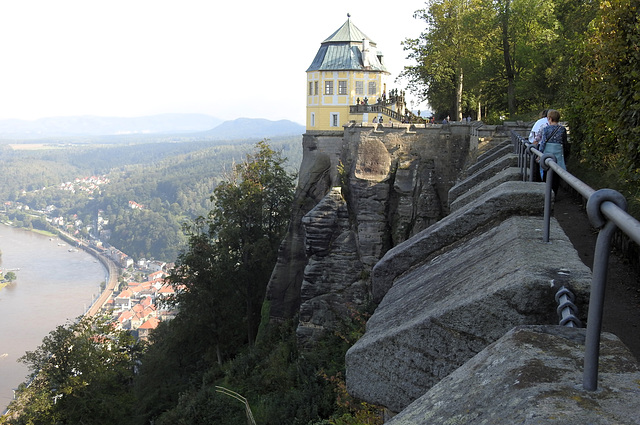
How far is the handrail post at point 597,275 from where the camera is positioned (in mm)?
1775

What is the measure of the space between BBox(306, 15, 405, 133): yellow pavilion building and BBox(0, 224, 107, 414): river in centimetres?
3790

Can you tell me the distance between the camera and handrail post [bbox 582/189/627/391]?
1775 mm

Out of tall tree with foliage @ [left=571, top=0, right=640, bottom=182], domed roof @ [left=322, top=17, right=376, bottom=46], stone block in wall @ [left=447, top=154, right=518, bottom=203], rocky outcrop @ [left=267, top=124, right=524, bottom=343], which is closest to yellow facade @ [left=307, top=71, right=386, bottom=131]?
domed roof @ [left=322, top=17, right=376, bottom=46]

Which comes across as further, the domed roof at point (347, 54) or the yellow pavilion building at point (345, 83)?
the domed roof at point (347, 54)

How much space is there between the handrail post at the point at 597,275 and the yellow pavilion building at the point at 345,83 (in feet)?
111

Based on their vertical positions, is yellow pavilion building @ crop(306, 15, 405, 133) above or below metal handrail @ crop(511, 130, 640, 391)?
above

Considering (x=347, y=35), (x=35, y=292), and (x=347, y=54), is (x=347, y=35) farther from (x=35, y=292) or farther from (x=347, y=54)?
(x=35, y=292)

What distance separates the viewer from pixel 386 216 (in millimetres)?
25281

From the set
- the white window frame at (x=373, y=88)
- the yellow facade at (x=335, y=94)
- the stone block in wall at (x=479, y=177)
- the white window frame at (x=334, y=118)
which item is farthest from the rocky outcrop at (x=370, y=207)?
the stone block in wall at (x=479, y=177)

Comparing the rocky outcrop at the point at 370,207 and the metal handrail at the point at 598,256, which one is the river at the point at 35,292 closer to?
the rocky outcrop at the point at 370,207

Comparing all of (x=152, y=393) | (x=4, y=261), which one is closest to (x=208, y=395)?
(x=152, y=393)

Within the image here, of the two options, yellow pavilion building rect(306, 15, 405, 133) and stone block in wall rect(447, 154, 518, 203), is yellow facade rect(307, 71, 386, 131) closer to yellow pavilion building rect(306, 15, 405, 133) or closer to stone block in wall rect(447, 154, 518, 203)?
yellow pavilion building rect(306, 15, 405, 133)

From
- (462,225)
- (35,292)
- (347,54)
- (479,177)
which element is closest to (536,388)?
(462,225)

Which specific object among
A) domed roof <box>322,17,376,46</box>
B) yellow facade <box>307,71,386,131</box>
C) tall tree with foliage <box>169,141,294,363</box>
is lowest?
tall tree with foliage <box>169,141,294,363</box>
